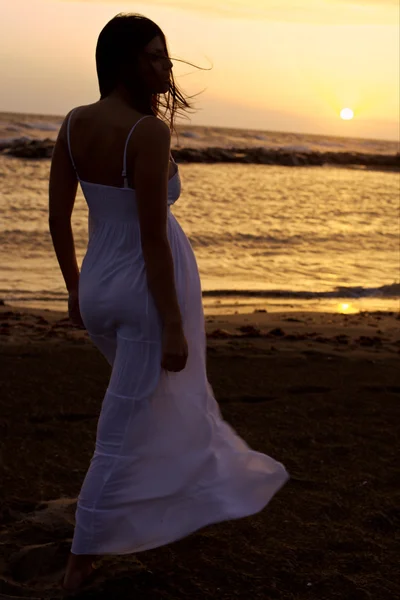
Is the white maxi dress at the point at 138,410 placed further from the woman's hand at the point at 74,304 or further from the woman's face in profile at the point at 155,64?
the woman's face in profile at the point at 155,64

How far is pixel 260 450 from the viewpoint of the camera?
424 cm

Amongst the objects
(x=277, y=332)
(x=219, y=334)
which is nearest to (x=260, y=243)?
(x=277, y=332)

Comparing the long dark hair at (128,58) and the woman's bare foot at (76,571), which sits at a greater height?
the long dark hair at (128,58)

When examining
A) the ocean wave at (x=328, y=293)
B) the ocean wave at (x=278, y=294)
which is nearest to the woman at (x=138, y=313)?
the ocean wave at (x=278, y=294)

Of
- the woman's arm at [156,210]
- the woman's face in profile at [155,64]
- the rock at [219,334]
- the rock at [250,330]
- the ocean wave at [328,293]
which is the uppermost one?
the woman's face in profile at [155,64]

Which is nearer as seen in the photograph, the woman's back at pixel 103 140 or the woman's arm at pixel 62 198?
the woman's back at pixel 103 140

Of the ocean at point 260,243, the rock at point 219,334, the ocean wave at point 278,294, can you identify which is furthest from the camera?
the ocean at point 260,243

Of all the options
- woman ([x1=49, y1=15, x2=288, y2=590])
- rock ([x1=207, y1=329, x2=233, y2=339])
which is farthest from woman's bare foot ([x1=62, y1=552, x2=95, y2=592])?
rock ([x1=207, y1=329, x2=233, y2=339])

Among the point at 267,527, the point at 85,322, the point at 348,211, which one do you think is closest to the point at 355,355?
the point at 267,527

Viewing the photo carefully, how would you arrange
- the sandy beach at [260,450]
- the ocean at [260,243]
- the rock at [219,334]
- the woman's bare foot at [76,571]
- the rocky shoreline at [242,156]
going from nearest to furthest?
1. the woman's bare foot at [76,571]
2. the sandy beach at [260,450]
3. the rock at [219,334]
4. the ocean at [260,243]
5. the rocky shoreline at [242,156]

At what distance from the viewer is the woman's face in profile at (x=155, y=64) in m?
2.39

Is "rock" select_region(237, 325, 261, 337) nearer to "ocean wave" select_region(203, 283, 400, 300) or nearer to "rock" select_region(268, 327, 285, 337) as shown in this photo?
"rock" select_region(268, 327, 285, 337)

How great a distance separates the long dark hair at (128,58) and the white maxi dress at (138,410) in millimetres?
230

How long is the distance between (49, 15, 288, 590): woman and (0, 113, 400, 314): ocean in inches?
242
